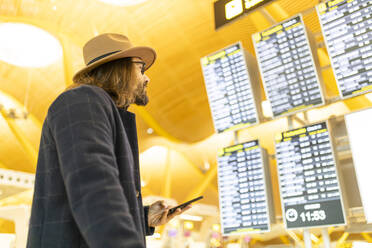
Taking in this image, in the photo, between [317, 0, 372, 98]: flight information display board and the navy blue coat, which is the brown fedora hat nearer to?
the navy blue coat

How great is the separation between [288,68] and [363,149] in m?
1.29

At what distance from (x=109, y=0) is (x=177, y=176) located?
17.3ft

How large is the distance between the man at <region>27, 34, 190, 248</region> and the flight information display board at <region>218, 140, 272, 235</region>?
8.96ft

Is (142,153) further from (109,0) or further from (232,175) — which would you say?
(232,175)

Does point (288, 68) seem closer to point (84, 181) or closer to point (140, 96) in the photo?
point (140, 96)

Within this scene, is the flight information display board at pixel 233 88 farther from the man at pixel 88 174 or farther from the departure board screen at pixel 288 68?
the man at pixel 88 174

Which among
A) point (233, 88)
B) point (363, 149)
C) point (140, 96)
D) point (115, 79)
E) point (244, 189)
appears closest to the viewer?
point (115, 79)

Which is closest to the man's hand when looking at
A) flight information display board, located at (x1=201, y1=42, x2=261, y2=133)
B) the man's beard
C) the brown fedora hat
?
the man's beard

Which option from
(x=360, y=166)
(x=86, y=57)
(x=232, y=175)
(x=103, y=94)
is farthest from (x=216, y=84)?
(x=103, y=94)

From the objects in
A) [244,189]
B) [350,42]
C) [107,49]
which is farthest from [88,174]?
[350,42]

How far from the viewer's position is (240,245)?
4.80m

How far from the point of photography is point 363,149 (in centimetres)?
329

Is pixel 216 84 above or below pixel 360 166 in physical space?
above

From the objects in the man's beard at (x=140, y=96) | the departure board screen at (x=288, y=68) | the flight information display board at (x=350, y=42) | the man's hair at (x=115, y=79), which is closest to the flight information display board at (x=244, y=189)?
the departure board screen at (x=288, y=68)
